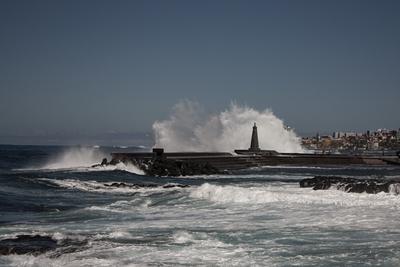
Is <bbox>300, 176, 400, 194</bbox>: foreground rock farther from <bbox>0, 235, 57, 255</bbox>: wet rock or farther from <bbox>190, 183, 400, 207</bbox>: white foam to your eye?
<bbox>0, 235, 57, 255</bbox>: wet rock

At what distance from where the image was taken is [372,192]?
15.9 metres

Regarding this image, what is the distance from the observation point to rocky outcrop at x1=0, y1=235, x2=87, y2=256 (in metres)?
7.97

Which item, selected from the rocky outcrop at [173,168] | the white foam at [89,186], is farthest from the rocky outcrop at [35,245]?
the rocky outcrop at [173,168]

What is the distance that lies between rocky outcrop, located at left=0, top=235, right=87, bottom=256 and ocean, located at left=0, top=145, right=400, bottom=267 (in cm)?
8

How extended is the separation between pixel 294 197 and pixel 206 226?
219 inches

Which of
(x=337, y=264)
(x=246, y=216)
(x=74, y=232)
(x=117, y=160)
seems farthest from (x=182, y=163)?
(x=337, y=264)

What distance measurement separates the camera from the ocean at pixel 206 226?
25.5 ft

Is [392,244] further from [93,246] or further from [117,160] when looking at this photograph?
[117,160]

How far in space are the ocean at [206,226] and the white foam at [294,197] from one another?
3 centimetres

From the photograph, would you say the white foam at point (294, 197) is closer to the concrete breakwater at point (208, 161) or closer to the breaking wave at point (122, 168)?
the concrete breakwater at point (208, 161)

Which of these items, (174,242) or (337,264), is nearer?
(337,264)

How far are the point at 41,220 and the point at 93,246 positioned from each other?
3762 mm

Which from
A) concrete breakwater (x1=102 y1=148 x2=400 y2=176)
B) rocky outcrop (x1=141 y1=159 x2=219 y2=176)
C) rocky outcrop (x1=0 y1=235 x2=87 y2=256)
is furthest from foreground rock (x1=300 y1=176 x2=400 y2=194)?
concrete breakwater (x1=102 y1=148 x2=400 y2=176)

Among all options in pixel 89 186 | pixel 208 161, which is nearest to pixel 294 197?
pixel 89 186
